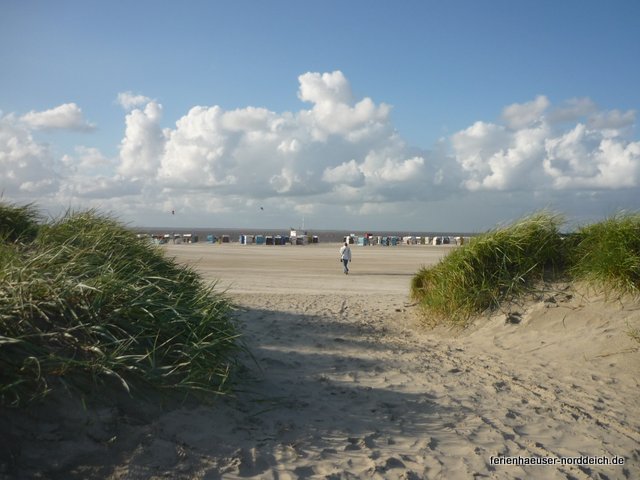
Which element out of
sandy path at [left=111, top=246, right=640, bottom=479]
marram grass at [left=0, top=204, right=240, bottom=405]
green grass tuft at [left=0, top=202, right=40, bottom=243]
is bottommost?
sandy path at [left=111, top=246, right=640, bottom=479]

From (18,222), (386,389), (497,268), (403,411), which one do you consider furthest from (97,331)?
(497,268)

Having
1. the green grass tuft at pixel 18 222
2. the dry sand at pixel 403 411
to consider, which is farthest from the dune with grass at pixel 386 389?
the green grass tuft at pixel 18 222

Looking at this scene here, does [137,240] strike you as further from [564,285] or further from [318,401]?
[564,285]

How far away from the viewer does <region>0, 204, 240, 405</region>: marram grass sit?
12.4 feet

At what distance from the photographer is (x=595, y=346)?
22.2ft

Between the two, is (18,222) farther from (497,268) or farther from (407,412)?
(497,268)

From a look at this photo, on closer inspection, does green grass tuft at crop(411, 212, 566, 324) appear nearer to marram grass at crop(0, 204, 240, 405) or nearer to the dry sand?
the dry sand

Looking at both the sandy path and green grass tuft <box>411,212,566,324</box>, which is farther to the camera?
green grass tuft <box>411,212,566,324</box>

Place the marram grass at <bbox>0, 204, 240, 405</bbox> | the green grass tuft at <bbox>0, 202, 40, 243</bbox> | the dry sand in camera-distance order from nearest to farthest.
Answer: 1. the dry sand
2. the marram grass at <bbox>0, 204, 240, 405</bbox>
3. the green grass tuft at <bbox>0, 202, 40, 243</bbox>

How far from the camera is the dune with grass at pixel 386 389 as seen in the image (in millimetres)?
3656

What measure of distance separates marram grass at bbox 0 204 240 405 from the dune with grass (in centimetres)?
3

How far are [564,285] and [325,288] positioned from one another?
9281mm

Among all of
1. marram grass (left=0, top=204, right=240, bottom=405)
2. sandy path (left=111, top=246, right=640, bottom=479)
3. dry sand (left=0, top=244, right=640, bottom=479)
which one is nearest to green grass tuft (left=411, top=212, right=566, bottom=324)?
dry sand (left=0, top=244, right=640, bottom=479)

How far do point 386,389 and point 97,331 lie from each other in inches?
119
